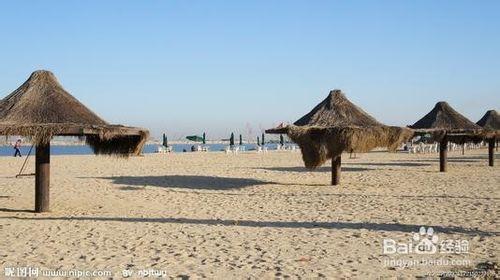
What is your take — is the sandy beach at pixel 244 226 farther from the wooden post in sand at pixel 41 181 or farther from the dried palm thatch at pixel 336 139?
the dried palm thatch at pixel 336 139

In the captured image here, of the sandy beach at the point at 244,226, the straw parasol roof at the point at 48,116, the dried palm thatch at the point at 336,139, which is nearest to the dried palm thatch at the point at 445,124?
the sandy beach at the point at 244,226

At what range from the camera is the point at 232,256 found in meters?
6.14

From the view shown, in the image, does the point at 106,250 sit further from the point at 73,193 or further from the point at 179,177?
the point at 179,177

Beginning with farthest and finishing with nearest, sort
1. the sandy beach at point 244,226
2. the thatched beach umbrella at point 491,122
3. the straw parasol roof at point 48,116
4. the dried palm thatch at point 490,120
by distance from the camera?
the dried palm thatch at point 490,120 → the thatched beach umbrella at point 491,122 → the straw parasol roof at point 48,116 → the sandy beach at point 244,226

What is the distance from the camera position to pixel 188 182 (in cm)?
1550

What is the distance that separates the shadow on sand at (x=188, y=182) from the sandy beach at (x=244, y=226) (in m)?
0.08

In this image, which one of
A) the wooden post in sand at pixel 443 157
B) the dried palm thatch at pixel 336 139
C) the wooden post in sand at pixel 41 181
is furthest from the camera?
the wooden post in sand at pixel 443 157

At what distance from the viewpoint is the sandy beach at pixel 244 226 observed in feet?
18.9

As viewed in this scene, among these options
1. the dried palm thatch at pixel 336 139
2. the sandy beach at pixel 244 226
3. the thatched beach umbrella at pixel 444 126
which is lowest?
the sandy beach at pixel 244 226

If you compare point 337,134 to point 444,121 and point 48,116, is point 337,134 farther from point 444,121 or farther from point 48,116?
point 444,121

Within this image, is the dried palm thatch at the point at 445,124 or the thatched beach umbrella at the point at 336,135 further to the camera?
the dried palm thatch at the point at 445,124

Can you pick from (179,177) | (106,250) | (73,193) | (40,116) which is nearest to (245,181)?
(179,177)

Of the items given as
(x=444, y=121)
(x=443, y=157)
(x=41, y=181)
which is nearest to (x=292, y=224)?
(x=41, y=181)

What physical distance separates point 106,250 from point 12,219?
11.0ft
